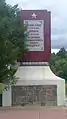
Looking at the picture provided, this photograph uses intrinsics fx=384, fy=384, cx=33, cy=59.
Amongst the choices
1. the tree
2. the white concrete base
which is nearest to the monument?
the white concrete base

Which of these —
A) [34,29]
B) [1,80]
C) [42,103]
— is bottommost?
[42,103]

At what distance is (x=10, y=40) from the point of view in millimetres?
34500

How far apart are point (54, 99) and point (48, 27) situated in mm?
6963

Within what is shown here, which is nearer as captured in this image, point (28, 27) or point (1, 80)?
point (1, 80)

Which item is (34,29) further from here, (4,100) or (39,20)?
(4,100)

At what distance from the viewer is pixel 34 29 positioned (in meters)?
36.6

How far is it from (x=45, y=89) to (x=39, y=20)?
261 inches

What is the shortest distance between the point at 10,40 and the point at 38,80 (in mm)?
4848

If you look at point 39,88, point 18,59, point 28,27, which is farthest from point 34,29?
point 39,88

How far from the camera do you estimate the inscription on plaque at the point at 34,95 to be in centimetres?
3606

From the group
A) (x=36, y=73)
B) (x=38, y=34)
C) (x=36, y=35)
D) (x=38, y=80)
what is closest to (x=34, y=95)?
(x=38, y=80)

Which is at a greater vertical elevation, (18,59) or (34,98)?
Answer: (18,59)

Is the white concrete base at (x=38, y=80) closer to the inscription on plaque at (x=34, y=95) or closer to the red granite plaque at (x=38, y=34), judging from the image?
the inscription on plaque at (x=34, y=95)

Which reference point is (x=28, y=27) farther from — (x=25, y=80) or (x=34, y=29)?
(x=25, y=80)
